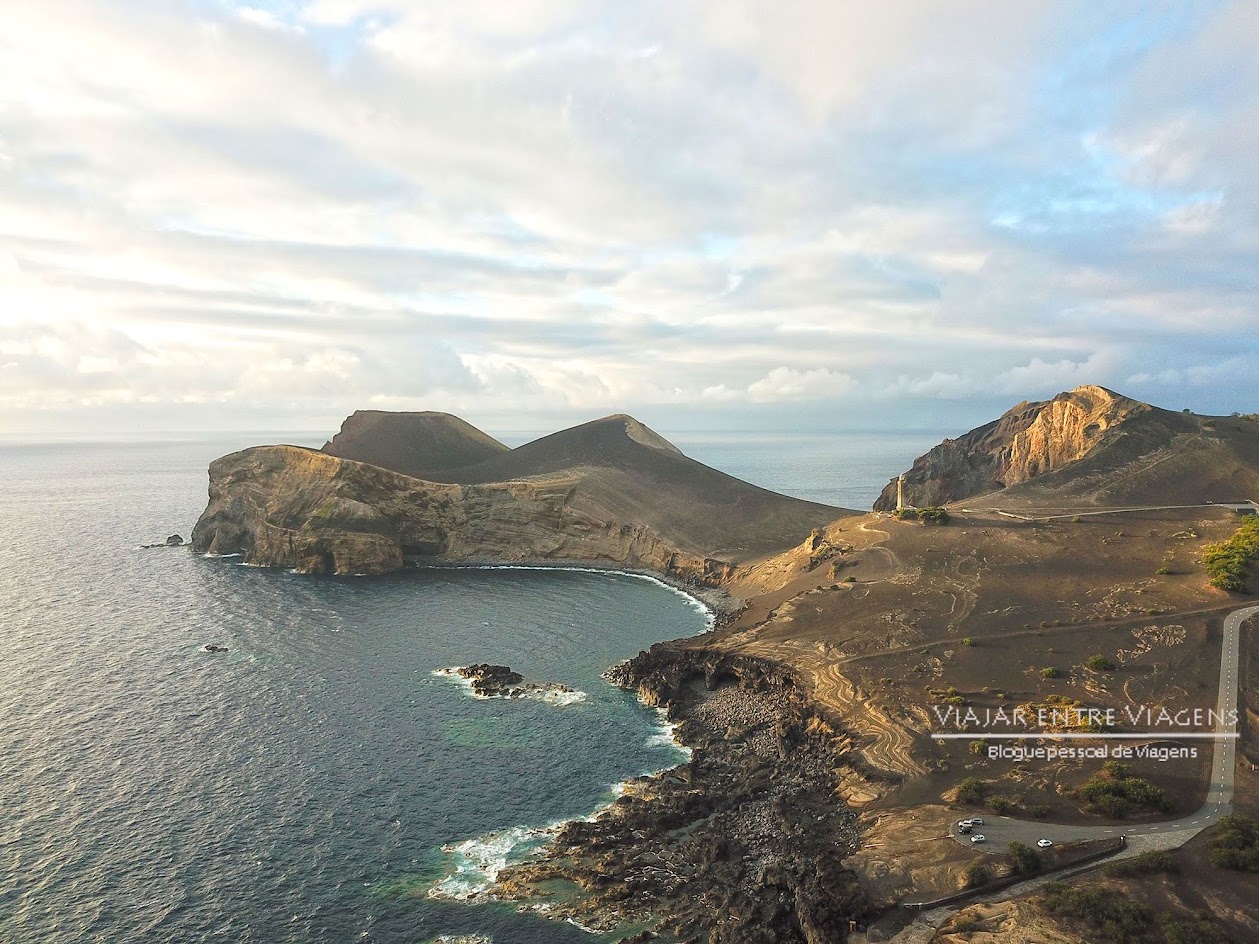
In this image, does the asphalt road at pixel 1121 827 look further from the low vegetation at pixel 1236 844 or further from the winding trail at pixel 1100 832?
the low vegetation at pixel 1236 844

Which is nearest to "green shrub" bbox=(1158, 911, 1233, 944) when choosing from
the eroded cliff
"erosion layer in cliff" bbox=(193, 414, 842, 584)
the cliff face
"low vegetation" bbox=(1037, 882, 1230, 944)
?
"low vegetation" bbox=(1037, 882, 1230, 944)

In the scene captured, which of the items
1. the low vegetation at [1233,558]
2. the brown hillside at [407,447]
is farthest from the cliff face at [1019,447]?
the brown hillside at [407,447]

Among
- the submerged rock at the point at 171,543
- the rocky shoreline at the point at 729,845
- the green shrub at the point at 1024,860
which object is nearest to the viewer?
the green shrub at the point at 1024,860

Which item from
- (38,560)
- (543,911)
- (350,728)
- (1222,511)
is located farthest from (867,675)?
(38,560)

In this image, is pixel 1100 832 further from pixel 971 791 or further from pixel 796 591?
pixel 796 591

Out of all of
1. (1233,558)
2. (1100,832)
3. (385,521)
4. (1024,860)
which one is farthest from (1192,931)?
(385,521)

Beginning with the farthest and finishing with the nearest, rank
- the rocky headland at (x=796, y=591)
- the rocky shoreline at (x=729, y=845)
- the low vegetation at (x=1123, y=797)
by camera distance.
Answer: the rocky headland at (x=796, y=591), the low vegetation at (x=1123, y=797), the rocky shoreline at (x=729, y=845)

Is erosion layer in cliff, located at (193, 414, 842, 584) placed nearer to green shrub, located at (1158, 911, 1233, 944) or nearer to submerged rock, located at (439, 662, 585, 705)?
submerged rock, located at (439, 662, 585, 705)
